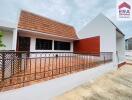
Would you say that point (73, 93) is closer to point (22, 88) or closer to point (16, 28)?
point (22, 88)

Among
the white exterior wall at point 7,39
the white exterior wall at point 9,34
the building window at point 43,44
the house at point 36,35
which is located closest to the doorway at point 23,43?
the house at point 36,35

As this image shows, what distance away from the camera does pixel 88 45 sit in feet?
45.4

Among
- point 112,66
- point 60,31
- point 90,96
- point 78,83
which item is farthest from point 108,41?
point 90,96

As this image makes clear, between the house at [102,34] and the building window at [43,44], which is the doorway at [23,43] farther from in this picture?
the house at [102,34]

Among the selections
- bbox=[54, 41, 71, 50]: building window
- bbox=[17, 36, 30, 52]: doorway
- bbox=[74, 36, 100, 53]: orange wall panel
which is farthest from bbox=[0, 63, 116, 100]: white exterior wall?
bbox=[54, 41, 71, 50]: building window

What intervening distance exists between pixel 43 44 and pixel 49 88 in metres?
9.52

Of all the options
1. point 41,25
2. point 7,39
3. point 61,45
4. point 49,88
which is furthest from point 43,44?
point 49,88

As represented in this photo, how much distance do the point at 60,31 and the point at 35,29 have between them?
374 centimetres

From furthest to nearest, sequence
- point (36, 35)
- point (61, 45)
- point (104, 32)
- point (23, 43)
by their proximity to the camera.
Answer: point (61, 45) → point (36, 35) → point (23, 43) → point (104, 32)

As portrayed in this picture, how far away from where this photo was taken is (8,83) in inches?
143

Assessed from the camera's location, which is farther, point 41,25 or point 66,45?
point 66,45

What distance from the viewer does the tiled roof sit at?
11282 millimetres

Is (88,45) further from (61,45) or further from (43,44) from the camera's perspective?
(43,44)

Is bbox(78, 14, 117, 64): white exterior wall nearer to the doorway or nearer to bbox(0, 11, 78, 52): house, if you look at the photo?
bbox(0, 11, 78, 52): house
